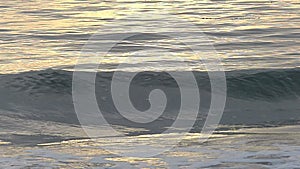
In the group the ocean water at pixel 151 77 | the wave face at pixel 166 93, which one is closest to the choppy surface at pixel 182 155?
the ocean water at pixel 151 77

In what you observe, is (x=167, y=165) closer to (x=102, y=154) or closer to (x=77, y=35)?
(x=102, y=154)

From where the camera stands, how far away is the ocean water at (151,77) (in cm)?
616

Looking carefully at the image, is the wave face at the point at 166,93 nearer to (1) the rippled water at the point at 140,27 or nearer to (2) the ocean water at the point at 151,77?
(2) the ocean water at the point at 151,77

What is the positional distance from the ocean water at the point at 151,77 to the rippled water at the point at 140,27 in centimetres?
2

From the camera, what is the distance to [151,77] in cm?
1061

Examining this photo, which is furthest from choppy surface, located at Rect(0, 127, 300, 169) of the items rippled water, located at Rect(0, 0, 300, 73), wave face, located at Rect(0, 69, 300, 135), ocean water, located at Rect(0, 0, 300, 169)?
rippled water, located at Rect(0, 0, 300, 73)

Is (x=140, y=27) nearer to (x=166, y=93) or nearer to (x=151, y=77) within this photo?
(x=151, y=77)

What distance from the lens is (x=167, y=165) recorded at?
570cm

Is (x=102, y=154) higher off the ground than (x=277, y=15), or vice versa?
(x=277, y=15)

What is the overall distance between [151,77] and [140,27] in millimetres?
4147

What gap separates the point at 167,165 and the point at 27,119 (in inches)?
121

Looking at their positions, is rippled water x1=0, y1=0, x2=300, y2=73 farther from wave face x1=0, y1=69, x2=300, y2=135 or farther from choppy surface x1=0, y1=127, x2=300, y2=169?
choppy surface x1=0, y1=127, x2=300, y2=169

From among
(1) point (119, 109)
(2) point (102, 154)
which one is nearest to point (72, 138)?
(2) point (102, 154)

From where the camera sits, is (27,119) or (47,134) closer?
(47,134)
